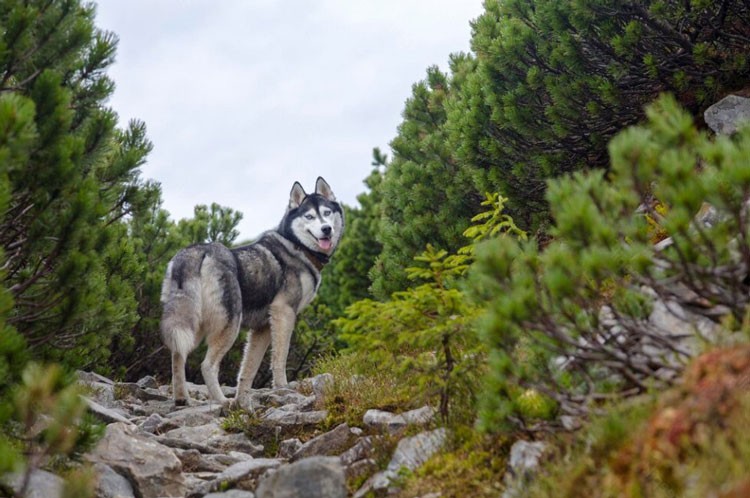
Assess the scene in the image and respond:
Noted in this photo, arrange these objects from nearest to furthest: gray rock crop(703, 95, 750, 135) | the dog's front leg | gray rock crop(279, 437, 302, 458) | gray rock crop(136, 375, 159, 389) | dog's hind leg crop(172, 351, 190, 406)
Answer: gray rock crop(279, 437, 302, 458) → gray rock crop(703, 95, 750, 135) → dog's hind leg crop(172, 351, 190, 406) → the dog's front leg → gray rock crop(136, 375, 159, 389)

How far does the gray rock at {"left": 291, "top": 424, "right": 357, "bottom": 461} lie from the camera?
721 cm

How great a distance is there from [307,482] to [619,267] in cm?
258

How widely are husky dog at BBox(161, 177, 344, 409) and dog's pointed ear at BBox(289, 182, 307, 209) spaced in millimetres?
15

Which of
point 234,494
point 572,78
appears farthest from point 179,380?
point 572,78

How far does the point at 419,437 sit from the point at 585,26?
6165 millimetres

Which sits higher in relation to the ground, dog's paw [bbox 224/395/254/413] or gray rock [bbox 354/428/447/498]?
dog's paw [bbox 224/395/254/413]

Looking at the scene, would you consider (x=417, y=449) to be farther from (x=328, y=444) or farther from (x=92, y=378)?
(x=92, y=378)

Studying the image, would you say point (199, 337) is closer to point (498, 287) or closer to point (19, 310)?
point (19, 310)

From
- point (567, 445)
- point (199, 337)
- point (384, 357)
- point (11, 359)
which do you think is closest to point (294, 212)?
point (199, 337)

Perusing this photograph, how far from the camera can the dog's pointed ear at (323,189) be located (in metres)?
11.8

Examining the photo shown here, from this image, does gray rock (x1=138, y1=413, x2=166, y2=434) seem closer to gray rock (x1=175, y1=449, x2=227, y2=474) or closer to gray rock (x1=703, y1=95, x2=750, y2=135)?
gray rock (x1=175, y1=449, x2=227, y2=474)

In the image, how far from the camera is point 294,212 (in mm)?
11477

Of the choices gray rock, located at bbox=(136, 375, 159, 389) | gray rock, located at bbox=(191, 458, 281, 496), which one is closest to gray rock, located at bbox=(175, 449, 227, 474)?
gray rock, located at bbox=(191, 458, 281, 496)

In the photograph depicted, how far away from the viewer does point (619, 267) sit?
459cm
